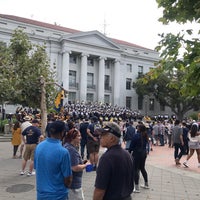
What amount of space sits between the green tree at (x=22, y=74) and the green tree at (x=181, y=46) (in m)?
9.80

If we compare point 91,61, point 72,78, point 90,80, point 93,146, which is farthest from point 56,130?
point 91,61

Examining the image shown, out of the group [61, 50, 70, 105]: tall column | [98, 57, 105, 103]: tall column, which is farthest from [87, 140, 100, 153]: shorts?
[98, 57, 105, 103]: tall column

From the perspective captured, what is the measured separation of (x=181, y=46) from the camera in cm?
532

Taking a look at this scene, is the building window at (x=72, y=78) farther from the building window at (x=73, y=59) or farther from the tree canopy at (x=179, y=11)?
the tree canopy at (x=179, y=11)

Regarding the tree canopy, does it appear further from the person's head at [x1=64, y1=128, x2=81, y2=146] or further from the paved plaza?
the paved plaza

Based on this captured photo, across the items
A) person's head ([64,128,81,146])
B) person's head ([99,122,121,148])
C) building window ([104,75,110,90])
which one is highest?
building window ([104,75,110,90])

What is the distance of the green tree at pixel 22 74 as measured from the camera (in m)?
16.0

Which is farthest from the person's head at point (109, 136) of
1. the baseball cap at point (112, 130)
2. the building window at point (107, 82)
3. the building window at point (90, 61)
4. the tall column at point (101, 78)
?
the building window at point (107, 82)

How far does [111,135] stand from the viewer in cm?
319

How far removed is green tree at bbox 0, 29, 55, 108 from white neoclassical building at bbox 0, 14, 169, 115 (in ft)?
67.0

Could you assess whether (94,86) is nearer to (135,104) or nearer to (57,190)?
(135,104)

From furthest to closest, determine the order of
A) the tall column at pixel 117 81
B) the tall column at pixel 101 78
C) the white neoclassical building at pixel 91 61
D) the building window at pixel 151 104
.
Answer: the building window at pixel 151 104 → the tall column at pixel 117 81 → the tall column at pixel 101 78 → the white neoclassical building at pixel 91 61

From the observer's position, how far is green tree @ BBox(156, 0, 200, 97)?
196 inches

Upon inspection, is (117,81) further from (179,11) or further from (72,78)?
(179,11)
